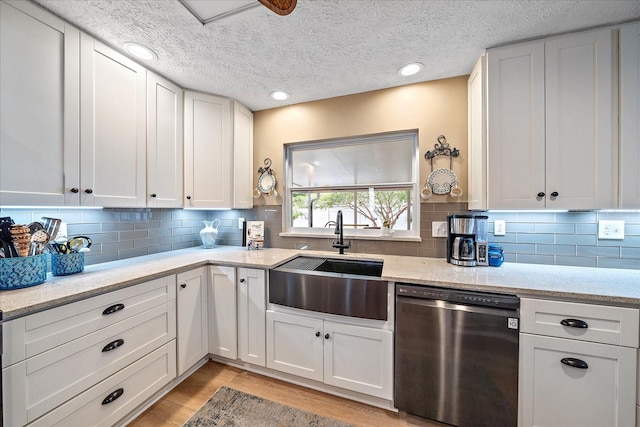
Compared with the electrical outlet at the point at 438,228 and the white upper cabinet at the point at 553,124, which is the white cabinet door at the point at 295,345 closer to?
the electrical outlet at the point at 438,228

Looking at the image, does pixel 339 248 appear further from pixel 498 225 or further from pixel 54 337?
pixel 54 337

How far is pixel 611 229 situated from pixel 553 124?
33.9 inches

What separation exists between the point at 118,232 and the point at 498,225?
121 inches

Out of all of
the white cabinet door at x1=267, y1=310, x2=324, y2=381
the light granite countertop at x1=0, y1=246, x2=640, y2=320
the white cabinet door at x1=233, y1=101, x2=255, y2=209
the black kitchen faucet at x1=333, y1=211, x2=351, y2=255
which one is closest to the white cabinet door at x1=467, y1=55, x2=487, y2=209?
the light granite countertop at x1=0, y1=246, x2=640, y2=320

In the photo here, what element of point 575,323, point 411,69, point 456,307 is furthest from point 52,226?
point 575,323

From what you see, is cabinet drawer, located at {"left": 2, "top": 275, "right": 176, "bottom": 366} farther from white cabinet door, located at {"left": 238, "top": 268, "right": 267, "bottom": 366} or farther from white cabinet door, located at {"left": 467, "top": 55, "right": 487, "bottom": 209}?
white cabinet door, located at {"left": 467, "top": 55, "right": 487, "bottom": 209}

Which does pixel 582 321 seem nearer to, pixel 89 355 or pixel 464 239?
pixel 464 239

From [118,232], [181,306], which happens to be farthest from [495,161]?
[118,232]

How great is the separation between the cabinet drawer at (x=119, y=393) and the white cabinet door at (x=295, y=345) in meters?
0.70

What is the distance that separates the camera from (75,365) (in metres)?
1.18

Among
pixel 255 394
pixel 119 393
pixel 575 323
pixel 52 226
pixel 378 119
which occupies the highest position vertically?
pixel 378 119

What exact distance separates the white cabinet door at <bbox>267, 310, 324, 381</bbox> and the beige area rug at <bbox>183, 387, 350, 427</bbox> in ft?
0.73

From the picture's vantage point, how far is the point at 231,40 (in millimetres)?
1562

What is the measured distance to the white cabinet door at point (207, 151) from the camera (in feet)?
7.32
